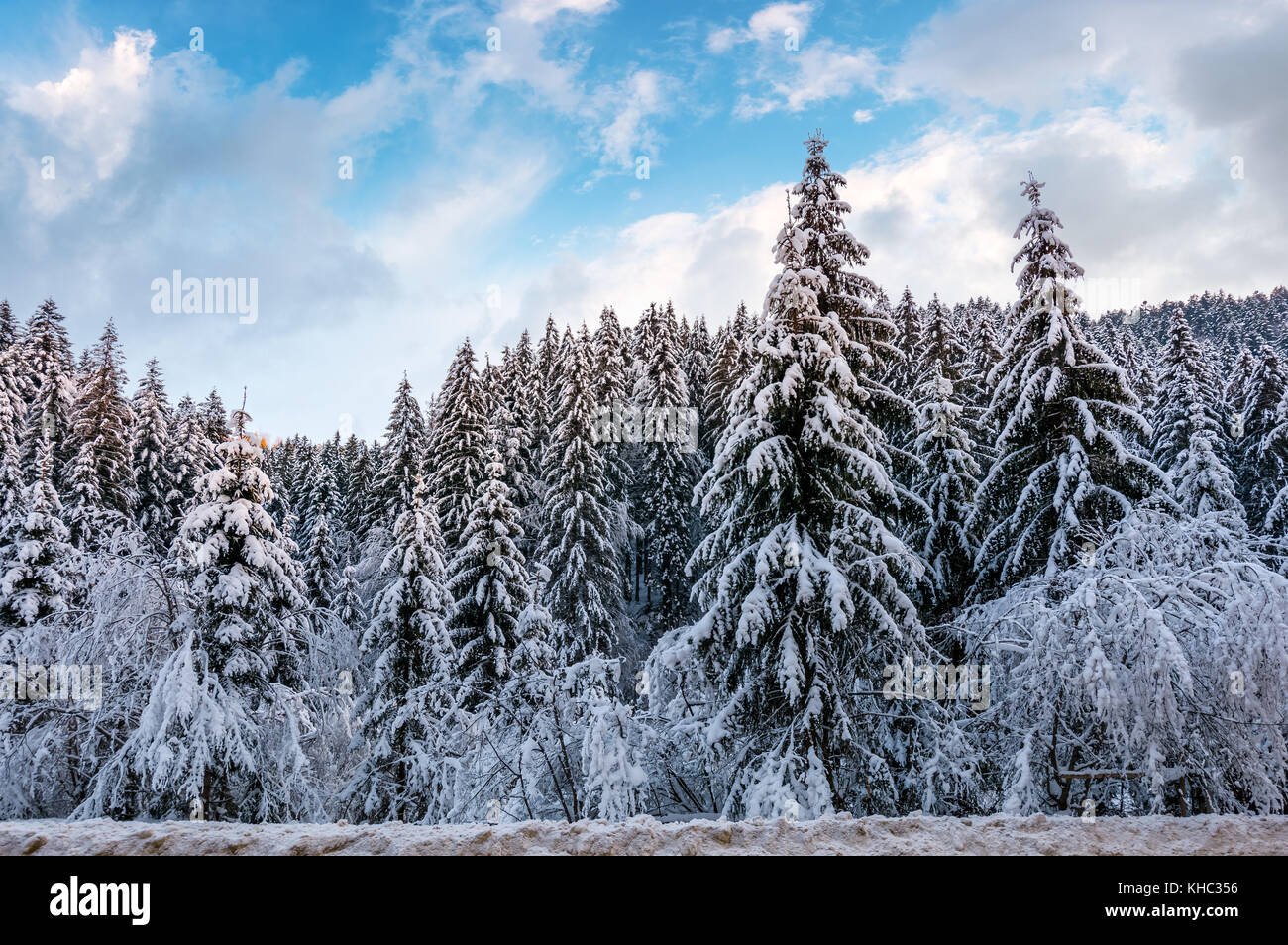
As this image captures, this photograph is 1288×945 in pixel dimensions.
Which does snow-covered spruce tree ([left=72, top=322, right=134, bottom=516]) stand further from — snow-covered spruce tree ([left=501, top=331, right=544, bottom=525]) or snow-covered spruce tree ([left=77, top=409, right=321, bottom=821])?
snow-covered spruce tree ([left=77, top=409, right=321, bottom=821])

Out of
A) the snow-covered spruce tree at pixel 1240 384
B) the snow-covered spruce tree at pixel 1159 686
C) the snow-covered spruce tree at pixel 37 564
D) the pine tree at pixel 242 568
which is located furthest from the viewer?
the snow-covered spruce tree at pixel 1240 384

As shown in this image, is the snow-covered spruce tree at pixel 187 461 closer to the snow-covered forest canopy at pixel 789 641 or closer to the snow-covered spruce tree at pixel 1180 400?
the snow-covered forest canopy at pixel 789 641

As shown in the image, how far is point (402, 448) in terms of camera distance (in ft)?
115

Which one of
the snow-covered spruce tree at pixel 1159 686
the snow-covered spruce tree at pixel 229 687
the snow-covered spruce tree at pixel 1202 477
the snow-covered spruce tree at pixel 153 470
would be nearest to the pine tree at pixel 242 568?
the snow-covered spruce tree at pixel 229 687

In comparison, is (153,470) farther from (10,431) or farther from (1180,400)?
(1180,400)

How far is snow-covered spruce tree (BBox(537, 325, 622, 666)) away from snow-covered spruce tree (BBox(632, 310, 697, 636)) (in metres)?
6.49

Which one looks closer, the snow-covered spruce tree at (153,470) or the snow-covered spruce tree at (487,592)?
the snow-covered spruce tree at (487,592)

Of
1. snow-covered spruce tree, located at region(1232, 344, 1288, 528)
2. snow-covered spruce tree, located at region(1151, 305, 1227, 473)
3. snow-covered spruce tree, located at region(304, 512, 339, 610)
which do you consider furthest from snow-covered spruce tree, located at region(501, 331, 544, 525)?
snow-covered spruce tree, located at region(1232, 344, 1288, 528)

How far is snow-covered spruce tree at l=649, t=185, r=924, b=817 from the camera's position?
1078cm

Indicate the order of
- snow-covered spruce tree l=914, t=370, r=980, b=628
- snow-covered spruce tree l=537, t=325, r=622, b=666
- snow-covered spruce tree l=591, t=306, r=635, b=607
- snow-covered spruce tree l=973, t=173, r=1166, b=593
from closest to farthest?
1. snow-covered spruce tree l=973, t=173, r=1166, b=593
2. snow-covered spruce tree l=914, t=370, r=980, b=628
3. snow-covered spruce tree l=537, t=325, r=622, b=666
4. snow-covered spruce tree l=591, t=306, r=635, b=607

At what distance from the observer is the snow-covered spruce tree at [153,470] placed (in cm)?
3491

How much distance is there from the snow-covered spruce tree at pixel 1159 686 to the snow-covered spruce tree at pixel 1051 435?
4943 millimetres

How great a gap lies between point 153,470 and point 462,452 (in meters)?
21.4
